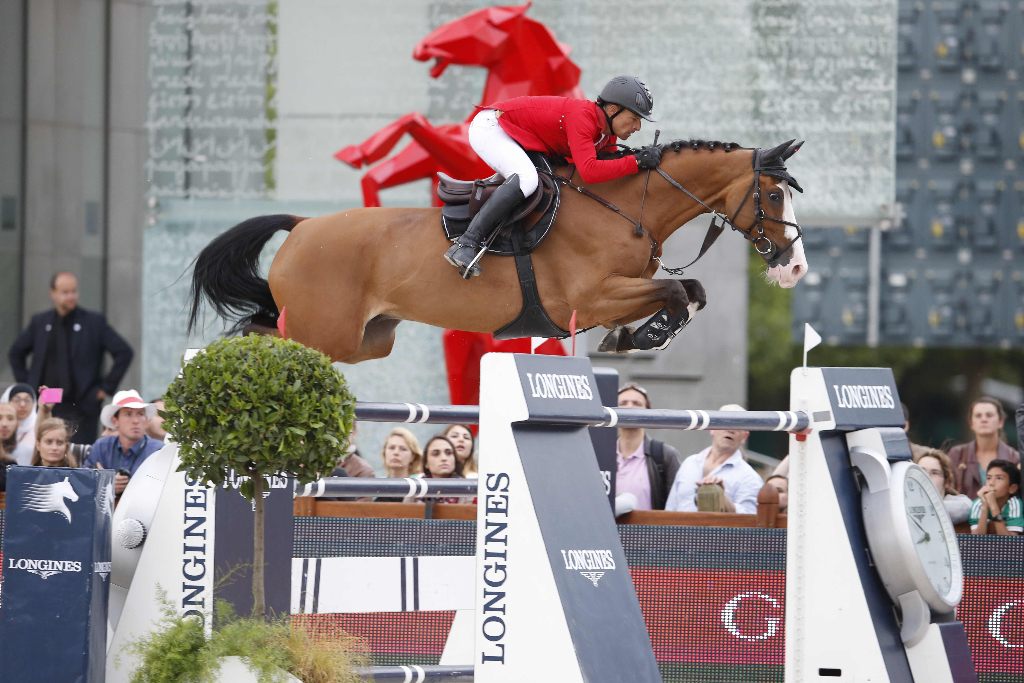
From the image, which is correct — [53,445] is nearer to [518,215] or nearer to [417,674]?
[518,215]

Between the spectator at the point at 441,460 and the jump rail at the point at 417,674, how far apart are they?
6.02ft

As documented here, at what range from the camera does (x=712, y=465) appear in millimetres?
5195

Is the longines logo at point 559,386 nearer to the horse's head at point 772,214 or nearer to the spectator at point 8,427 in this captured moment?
the horse's head at point 772,214

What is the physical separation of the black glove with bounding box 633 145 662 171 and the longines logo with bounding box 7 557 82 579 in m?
2.57

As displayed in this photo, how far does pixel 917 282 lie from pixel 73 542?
910 cm

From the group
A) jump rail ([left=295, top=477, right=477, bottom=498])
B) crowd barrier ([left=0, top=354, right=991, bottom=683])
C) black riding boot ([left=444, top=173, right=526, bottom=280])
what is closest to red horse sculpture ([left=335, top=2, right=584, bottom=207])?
black riding boot ([left=444, top=173, right=526, bottom=280])

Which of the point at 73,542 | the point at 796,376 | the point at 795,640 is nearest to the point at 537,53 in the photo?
the point at 796,376

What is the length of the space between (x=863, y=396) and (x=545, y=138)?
5.23ft

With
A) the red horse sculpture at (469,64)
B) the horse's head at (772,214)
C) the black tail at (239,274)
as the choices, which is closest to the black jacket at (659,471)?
the horse's head at (772,214)

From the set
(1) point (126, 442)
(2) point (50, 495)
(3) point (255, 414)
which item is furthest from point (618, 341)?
(1) point (126, 442)

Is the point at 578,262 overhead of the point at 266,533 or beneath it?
overhead

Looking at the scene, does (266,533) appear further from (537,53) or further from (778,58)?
(778,58)

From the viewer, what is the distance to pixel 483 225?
4.29 m

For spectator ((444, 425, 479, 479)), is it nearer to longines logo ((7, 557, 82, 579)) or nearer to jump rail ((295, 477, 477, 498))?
jump rail ((295, 477, 477, 498))
